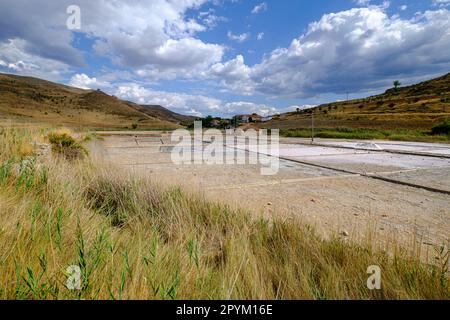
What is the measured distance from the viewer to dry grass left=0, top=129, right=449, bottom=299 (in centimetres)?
148

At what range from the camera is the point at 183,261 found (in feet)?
6.29

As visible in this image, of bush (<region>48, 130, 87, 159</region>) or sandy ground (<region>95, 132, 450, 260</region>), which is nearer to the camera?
sandy ground (<region>95, 132, 450, 260</region>)

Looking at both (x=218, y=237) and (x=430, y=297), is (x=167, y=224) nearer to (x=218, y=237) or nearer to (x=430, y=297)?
(x=218, y=237)

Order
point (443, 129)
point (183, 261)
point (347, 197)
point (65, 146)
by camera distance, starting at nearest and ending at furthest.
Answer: point (183, 261) → point (347, 197) → point (65, 146) → point (443, 129)

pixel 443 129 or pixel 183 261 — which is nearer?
pixel 183 261

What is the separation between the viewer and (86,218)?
254 cm
